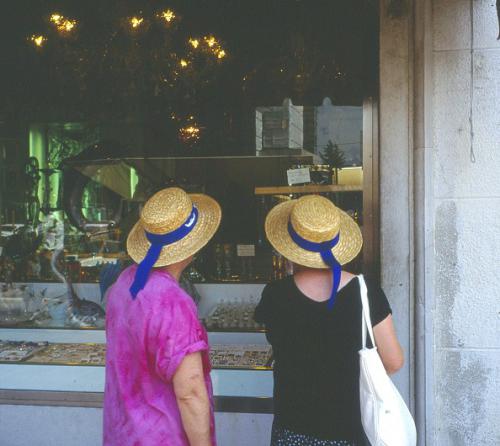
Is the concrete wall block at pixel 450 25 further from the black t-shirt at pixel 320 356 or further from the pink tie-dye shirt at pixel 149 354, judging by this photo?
the pink tie-dye shirt at pixel 149 354

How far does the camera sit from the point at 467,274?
3.36 metres

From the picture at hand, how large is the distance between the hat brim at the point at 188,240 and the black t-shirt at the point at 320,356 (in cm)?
37

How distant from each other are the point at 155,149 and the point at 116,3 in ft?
7.07

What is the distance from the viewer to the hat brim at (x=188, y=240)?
2393 mm

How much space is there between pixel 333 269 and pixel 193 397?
0.71 metres

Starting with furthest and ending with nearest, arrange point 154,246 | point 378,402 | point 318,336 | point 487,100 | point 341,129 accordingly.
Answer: point 341,129 < point 487,100 < point 154,246 < point 318,336 < point 378,402

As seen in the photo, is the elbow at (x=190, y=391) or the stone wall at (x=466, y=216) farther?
the stone wall at (x=466, y=216)

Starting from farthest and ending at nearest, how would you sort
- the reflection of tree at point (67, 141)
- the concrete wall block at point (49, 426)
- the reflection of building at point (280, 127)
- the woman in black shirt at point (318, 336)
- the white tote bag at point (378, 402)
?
the reflection of tree at point (67, 141)
the reflection of building at point (280, 127)
the concrete wall block at point (49, 426)
the woman in black shirt at point (318, 336)
the white tote bag at point (378, 402)

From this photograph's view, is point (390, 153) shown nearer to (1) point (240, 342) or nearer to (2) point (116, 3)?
(1) point (240, 342)

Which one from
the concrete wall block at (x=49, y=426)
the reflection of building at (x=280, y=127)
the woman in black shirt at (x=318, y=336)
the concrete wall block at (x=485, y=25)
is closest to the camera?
the woman in black shirt at (x=318, y=336)

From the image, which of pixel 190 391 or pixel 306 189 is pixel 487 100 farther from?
pixel 190 391

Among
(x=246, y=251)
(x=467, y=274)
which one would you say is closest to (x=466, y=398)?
(x=467, y=274)

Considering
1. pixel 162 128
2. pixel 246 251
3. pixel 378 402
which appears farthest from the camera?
pixel 162 128

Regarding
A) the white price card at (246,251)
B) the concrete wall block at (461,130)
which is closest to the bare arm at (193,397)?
the concrete wall block at (461,130)
